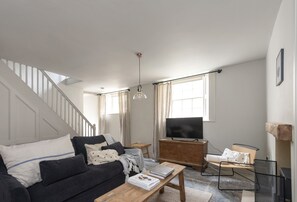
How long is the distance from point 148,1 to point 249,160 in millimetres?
2920

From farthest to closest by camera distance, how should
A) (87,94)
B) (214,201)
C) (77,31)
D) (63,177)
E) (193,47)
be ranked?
(87,94)
(193,47)
(214,201)
(77,31)
(63,177)

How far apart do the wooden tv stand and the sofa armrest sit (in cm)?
299

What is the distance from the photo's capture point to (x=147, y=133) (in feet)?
17.1

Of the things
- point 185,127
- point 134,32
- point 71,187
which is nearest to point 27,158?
point 71,187

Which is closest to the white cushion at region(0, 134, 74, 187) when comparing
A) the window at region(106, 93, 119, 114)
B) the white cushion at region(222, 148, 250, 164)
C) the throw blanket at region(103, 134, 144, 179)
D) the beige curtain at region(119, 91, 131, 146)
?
the throw blanket at region(103, 134, 144, 179)

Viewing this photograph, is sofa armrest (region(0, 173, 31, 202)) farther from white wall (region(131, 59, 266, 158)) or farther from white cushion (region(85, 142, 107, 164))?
white wall (region(131, 59, 266, 158))

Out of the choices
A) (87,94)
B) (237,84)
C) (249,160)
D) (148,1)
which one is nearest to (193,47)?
(148,1)

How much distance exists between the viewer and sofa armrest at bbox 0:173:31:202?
1.50 meters

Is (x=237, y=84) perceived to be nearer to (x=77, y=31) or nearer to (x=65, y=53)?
(x=77, y=31)

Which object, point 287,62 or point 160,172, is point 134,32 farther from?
point 160,172

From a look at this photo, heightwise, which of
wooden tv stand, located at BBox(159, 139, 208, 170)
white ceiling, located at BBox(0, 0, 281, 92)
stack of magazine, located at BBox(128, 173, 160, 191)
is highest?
white ceiling, located at BBox(0, 0, 281, 92)

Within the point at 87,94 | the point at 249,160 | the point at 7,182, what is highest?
the point at 87,94

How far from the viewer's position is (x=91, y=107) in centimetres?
657

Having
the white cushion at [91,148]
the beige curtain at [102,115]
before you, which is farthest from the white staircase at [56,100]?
the beige curtain at [102,115]
